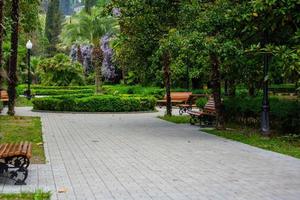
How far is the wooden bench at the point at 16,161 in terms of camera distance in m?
8.38

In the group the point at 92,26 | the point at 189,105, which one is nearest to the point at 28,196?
the point at 189,105

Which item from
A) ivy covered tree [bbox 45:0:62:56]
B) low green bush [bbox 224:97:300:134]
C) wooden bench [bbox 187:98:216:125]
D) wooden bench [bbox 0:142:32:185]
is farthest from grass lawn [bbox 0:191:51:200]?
ivy covered tree [bbox 45:0:62:56]

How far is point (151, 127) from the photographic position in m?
19.3

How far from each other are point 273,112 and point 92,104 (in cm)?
1220

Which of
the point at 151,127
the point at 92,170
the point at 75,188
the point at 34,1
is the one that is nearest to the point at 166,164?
the point at 92,170

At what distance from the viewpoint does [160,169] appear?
1012 cm

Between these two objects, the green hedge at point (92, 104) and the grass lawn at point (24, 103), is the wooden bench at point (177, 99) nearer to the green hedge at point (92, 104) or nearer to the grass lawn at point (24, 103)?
the green hedge at point (92, 104)

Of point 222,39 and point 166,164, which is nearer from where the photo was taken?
point 166,164

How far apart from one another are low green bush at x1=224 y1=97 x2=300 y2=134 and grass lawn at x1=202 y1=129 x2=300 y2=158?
770 mm

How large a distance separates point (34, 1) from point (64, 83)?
28864mm

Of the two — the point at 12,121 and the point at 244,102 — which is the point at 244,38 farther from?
the point at 12,121

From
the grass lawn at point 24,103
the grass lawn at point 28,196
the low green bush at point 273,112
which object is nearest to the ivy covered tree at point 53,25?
the grass lawn at point 24,103

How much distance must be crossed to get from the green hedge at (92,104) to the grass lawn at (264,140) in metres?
10.1

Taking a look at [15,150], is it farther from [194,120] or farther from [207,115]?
[194,120]
